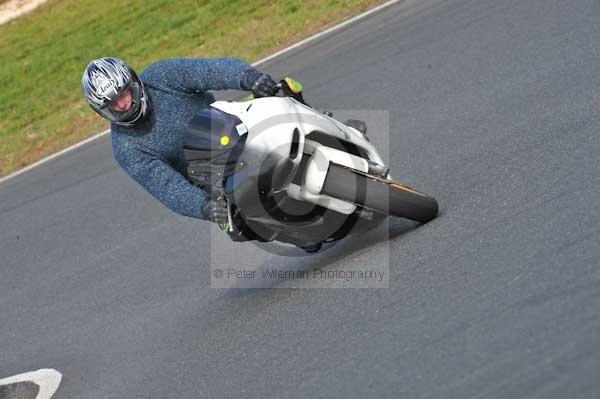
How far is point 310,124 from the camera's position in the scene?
18.9ft

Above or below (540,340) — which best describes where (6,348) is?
below

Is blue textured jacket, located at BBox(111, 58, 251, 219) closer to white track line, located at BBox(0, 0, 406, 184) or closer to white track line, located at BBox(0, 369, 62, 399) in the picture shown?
white track line, located at BBox(0, 369, 62, 399)

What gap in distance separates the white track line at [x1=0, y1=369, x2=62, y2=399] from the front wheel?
7.50 ft

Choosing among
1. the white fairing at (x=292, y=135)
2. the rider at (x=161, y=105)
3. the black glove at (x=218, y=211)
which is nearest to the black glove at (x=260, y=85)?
the rider at (x=161, y=105)

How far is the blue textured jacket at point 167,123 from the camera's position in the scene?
6.29m

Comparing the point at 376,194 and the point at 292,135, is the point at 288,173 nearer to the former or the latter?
the point at 292,135

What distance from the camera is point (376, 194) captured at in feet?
19.4

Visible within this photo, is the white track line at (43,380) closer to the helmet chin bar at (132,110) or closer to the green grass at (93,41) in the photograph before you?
the helmet chin bar at (132,110)

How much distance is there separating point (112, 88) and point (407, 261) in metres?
1.99

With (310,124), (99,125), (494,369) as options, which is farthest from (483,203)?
(99,125)

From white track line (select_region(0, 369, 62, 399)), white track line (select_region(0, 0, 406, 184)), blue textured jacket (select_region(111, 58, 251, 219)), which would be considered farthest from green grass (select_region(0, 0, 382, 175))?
blue textured jacket (select_region(111, 58, 251, 219))

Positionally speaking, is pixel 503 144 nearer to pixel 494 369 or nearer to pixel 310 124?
pixel 310 124

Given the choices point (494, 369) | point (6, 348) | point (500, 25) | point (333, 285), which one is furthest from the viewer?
point (500, 25)

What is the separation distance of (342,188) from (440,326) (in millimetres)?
1234
